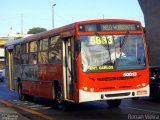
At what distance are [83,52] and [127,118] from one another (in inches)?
104

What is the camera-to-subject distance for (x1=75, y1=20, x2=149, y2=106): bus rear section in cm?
1509

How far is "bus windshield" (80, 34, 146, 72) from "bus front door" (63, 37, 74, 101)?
0.72 metres

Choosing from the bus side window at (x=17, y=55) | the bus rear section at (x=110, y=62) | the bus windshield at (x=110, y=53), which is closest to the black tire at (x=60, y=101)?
the bus rear section at (x=110, y=62)

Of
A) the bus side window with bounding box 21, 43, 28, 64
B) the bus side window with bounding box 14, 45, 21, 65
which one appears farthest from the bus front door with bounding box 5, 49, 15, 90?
the bus side window with bounding box 21, 43, 28, 64

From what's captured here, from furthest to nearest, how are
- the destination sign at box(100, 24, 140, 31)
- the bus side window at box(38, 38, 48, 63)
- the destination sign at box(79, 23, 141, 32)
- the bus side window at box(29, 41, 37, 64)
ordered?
the bus side window at box(29, 41, 37, 64) → the bus side window at box(38, 38, 48, 63) → the destination sign at box(100, 24, 140, 31) → the destination sign at box(79, 23, 141, 32)

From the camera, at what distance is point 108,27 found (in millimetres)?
15641

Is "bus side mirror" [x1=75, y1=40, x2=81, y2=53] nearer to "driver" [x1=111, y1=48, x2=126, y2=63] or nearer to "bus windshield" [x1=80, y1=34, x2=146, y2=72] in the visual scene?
"bus windshield" [x1=80, y1=34, x2=146, y2=72]

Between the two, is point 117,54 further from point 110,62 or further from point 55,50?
point 55,50

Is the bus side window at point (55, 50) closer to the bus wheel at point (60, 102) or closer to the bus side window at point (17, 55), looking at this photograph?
the bus wheel at point (60, 102)

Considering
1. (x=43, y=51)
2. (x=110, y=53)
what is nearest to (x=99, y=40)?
(x=110, y=53)

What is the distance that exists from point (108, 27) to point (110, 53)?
3.02ft

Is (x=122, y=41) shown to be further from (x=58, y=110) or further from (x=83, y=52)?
(x=58, y=110)

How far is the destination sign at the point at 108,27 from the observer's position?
1540cm

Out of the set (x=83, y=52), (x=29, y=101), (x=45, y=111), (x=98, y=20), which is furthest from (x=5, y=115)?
(x=29, y=101)
